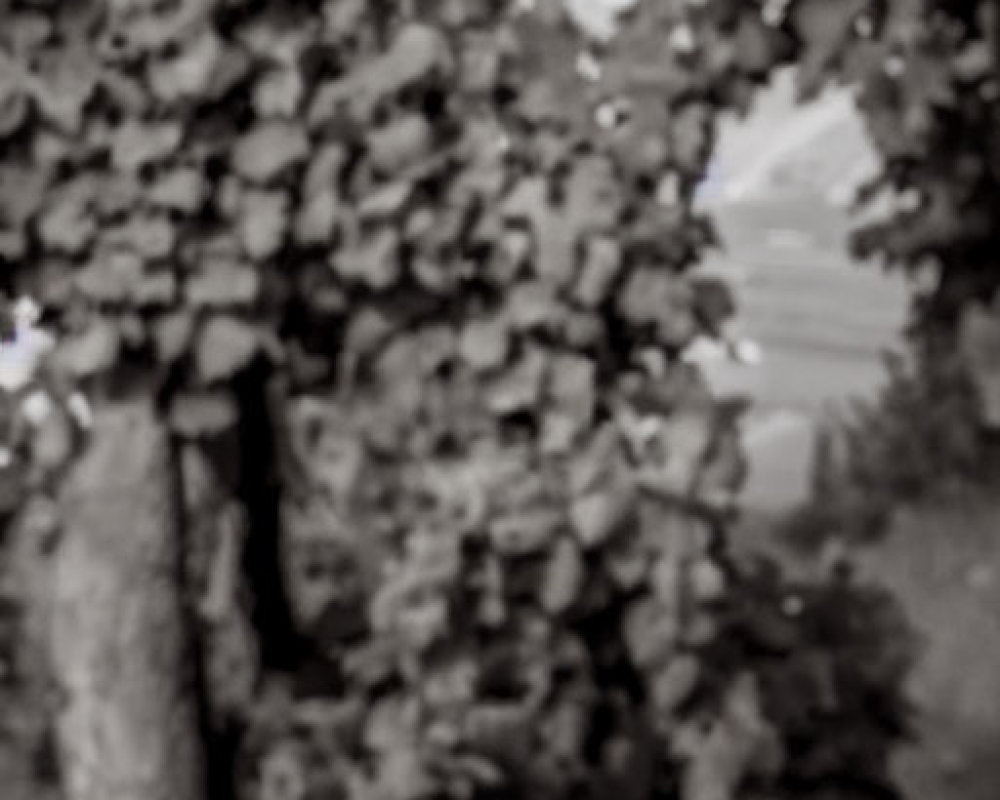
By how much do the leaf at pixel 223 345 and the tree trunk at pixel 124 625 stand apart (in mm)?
156

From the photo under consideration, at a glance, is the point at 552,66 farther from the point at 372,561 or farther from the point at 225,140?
the point at 372,561

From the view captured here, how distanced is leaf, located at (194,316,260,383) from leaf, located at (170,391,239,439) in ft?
0.31

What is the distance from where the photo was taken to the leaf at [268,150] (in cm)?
284

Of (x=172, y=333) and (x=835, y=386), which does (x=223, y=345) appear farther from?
(x=835, y=386)

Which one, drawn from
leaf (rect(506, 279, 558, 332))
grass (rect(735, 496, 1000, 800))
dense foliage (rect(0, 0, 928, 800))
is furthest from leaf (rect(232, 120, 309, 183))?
grass (rect(735, 496, 1000, 800))

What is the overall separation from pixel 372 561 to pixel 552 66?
0.96 meters

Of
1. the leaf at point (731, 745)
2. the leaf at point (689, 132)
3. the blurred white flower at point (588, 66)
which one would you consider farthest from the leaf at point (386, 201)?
the leaf at point (731, 745)

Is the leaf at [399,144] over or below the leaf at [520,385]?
over

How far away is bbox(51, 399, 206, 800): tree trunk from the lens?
296 cm

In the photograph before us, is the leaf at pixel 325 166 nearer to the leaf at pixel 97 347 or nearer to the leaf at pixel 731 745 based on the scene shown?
the leaf at pixel 97 347

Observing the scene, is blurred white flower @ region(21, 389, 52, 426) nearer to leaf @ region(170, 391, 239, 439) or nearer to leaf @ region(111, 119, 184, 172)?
leaf @ region(170, 391, 239, 439)

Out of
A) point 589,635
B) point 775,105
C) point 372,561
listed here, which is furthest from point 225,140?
point 775,105

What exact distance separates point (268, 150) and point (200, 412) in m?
0.48

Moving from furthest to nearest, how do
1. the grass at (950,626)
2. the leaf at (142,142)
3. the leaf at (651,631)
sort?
the grass at (950,626) → the leaf at (651,631) → the leaf at (142,142)
